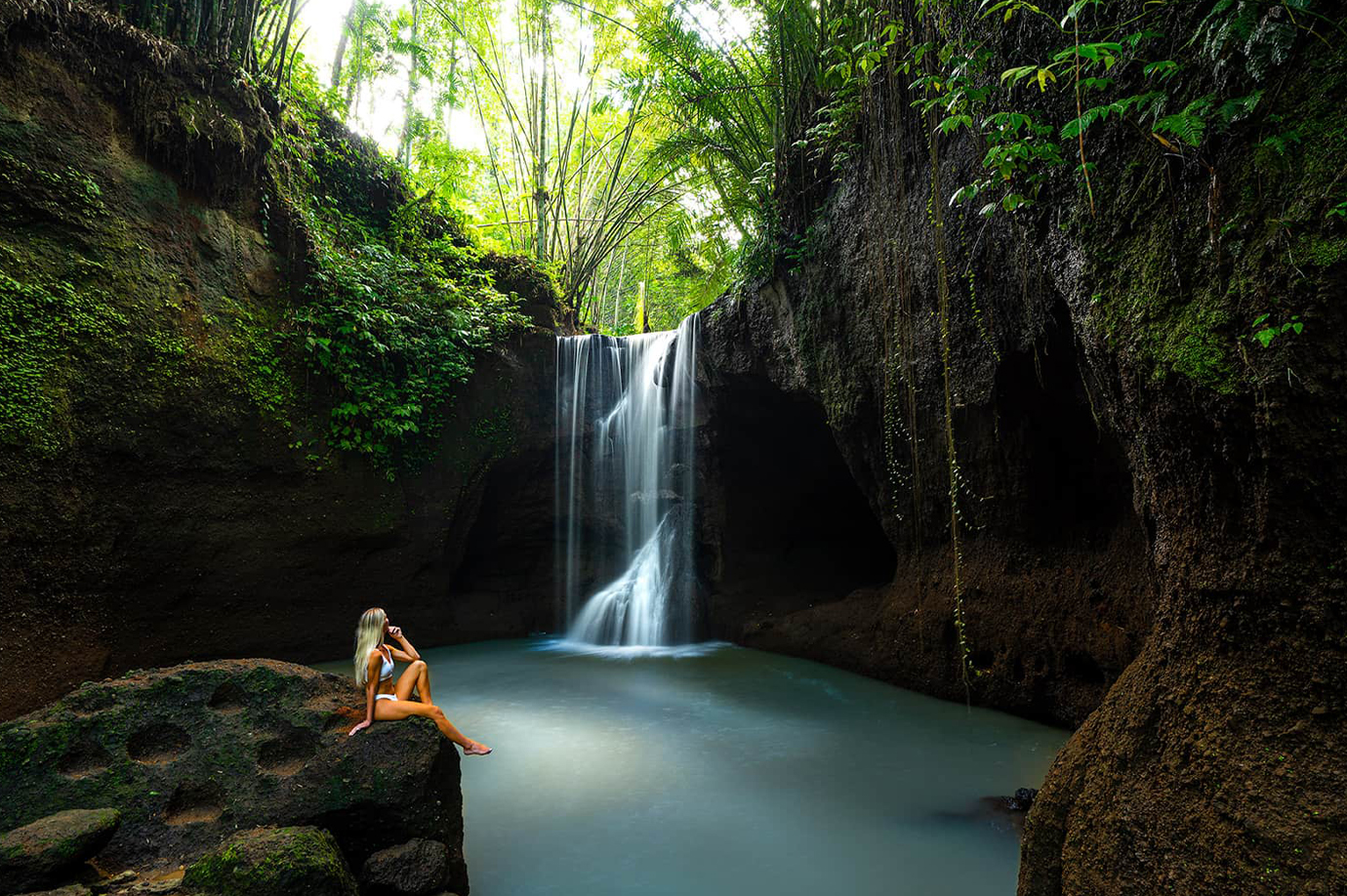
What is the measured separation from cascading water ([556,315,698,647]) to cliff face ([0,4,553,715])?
9.40ft

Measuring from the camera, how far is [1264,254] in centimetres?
206

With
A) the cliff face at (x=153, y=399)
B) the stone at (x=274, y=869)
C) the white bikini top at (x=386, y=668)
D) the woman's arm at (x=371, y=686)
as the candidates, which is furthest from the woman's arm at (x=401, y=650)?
the cliff face at (x=153, y=399)

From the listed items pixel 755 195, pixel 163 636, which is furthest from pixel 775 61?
pixel 163 636

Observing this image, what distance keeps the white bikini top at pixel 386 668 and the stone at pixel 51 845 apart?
1.11 meters

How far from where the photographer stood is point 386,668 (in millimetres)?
3307

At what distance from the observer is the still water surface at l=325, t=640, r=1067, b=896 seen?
3225 mm

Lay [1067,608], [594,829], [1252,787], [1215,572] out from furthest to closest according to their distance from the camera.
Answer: [1067,608] < [594,829] < [1215,572] < [1252,787]

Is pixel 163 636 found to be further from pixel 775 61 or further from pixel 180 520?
pixel 775 61

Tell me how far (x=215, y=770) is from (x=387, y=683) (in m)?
0.79

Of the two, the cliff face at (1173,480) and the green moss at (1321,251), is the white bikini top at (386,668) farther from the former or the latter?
the green moss at (1321,251)

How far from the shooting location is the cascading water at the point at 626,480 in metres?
9.85

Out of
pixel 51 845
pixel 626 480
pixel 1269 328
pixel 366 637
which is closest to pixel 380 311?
pixel 626 480

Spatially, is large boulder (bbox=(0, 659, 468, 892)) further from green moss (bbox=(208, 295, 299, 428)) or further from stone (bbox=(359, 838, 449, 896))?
green moss (bbox=(208, 295, 299, 428))

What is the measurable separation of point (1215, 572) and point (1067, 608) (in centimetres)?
313
